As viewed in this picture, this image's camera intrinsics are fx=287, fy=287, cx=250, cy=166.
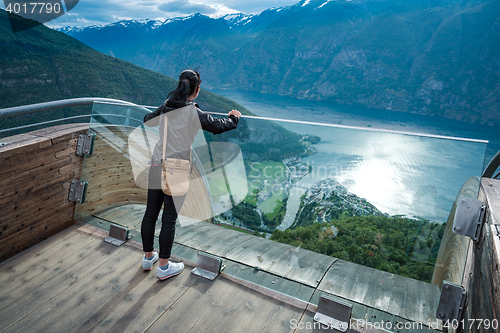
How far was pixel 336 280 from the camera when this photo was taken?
1.89 m

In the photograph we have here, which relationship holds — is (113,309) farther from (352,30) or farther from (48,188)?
(352,30)

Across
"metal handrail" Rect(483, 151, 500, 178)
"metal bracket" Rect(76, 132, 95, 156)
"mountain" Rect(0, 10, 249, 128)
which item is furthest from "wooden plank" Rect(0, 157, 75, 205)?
"mountain" Rect(0, 10, 249, 128)

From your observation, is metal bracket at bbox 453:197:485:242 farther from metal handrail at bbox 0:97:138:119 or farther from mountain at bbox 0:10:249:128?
mountain at bbox 0:10:249:128

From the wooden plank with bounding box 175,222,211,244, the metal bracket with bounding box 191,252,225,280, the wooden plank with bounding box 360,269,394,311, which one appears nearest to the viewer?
the wooden plank with bounding box 360,269,394,311

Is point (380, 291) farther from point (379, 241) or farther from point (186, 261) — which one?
point (186, 261)

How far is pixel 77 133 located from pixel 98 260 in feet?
4.05

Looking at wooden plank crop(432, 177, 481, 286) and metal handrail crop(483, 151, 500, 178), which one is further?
metal handrail crop(483, 151, 500, 178)

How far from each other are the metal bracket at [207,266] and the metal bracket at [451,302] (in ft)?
4.38

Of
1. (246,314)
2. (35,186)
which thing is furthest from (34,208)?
(246,314)

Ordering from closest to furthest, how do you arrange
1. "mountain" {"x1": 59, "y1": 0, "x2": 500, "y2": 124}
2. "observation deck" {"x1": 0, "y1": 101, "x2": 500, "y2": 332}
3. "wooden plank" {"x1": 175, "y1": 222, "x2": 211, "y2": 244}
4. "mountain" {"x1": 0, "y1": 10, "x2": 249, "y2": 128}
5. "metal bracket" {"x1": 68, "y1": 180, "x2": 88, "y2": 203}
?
"observation deck" {"x1": 0, "y1": 101, "x2": 500, "y2": 332} → "wooden plank" {"x1": 175, "y1": 222, "x2": 211, "y2": 244} → "metal bracket" {"x1": 68, "y1": 180, "x2": 88, "y2": 203} → "mountain" {"x1": 0, "y1": 10, "x2": 249, "y2": 128} → "mountain" {"x1": 59, "y1": 0, "x2": 500, "y2": 124}

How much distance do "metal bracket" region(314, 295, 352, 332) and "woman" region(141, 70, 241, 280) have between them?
3.38 feet

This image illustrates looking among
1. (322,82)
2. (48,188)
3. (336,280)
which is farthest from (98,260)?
(322,82)

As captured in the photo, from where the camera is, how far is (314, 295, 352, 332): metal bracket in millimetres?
1648

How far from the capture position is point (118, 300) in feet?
5.96
